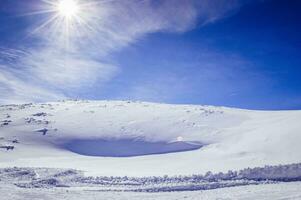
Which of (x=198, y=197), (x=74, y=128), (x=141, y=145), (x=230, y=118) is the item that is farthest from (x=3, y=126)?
(x=198, y=197)

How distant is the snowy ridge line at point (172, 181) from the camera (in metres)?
22.3

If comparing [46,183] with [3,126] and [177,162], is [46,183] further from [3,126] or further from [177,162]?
[3,126]

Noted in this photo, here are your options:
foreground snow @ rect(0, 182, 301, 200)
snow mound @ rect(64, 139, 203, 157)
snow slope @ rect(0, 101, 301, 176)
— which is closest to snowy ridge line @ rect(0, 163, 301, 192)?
foreground snow @ rect(0, 182, 301, 200)

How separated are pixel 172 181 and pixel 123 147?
1986cm

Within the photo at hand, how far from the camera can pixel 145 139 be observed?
43938 mm

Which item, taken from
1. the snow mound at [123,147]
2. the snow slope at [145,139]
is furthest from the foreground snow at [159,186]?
the snow mound at [123,147]

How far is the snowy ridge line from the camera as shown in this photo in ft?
73.3

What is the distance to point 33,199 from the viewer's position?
1902cm

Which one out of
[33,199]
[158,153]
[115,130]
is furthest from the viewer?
[115,130]

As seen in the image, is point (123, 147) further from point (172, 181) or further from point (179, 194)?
point (179, 194)

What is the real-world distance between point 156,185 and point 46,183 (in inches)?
250

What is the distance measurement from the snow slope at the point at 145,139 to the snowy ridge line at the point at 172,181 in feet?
5.61

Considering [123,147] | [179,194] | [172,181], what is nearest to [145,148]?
[123,147]

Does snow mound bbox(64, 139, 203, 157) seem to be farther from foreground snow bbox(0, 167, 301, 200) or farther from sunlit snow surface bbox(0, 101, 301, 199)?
foreground snow bbox(0, 167, 301, 200)
